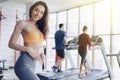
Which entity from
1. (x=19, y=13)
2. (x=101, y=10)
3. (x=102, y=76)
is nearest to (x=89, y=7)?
(x=101, y=10)

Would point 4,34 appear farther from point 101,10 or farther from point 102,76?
point 102,76

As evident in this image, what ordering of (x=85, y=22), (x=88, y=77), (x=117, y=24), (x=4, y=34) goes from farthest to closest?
1. (x=4, y=34)
2. (x=85, y=22)
3. (x=117, y=24)
4. (x=88, y=77)

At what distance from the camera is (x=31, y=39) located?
1.57m

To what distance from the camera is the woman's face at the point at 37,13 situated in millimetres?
1587

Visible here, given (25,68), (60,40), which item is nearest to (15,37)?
(25,68)

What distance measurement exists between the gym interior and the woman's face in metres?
3.67

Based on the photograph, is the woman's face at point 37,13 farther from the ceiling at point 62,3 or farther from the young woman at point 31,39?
the ceiling at point 62,3

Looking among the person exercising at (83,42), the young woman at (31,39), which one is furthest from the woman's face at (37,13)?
the person exercising at (83,42)

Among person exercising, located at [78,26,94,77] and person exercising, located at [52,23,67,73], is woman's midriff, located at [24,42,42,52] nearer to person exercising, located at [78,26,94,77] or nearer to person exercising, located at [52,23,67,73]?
person exercising, located at [78,26,94,77]

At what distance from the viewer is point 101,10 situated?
288 inches

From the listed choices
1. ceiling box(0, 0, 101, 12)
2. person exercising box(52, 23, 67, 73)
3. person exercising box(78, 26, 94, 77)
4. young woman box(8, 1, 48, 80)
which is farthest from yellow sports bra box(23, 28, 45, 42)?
ceiling box(0, 0, 101, 12)

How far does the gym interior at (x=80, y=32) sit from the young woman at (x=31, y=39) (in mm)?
3599

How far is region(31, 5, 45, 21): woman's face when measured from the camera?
1587 mm

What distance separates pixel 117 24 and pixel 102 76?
2.13 metres
